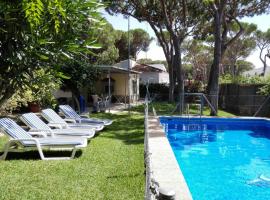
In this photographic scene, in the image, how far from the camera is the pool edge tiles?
5637mm

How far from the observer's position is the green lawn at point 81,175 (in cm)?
554

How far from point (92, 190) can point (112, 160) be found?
88.1 inches

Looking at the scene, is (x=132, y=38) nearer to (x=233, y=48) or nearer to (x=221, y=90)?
(x=233, y=48)

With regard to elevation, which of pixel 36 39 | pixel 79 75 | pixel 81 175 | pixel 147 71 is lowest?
pixel 81 175

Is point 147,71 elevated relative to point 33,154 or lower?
elevated

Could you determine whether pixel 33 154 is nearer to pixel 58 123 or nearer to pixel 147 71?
pixel 58 123

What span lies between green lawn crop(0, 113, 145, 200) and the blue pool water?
156 centimetres

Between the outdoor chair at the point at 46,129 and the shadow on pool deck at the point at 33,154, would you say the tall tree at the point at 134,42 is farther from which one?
the shadow on pool deck at the point at 33,154

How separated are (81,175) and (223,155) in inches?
225

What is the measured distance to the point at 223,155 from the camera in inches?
427

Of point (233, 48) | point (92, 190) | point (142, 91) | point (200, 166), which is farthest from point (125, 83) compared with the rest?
point (233, 48)

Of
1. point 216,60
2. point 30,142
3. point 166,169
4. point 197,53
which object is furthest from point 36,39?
point 197,53

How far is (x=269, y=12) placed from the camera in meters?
23.3

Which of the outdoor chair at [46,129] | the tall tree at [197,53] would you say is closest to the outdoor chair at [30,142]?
the outdoor chair at [46,129]
